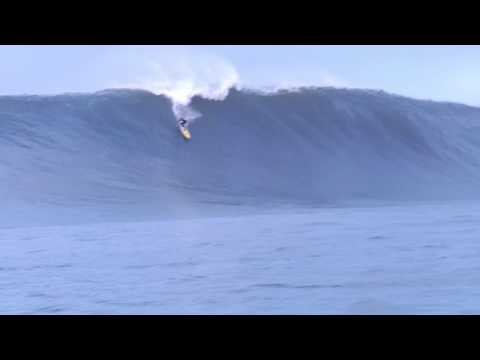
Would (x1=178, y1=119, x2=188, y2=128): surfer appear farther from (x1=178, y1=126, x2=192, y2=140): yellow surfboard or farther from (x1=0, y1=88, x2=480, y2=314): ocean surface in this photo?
(x1=0, y1=88, x2=480, y2=314): ocean surface

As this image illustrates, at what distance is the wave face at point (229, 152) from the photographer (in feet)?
30.3

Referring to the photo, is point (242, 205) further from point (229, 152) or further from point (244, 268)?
point (244, 268)

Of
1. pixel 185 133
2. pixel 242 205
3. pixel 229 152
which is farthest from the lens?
pixel 185 133

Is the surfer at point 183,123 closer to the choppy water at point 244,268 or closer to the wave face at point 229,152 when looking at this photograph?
the wave face at point 229,152

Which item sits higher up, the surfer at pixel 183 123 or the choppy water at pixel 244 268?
the surfer at pixel 183 123

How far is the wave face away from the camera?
9.25m

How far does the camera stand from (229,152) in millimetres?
10977

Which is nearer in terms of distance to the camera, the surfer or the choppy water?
the choppy water

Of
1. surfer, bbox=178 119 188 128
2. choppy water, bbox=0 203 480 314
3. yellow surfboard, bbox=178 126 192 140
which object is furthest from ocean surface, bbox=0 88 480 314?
surfer, bbox=178 119 188 128

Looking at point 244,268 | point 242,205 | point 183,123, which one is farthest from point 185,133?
point 244,268

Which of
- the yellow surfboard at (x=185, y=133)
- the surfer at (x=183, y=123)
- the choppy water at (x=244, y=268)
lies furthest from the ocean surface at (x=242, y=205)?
the surfer at (x=183, y=123)
